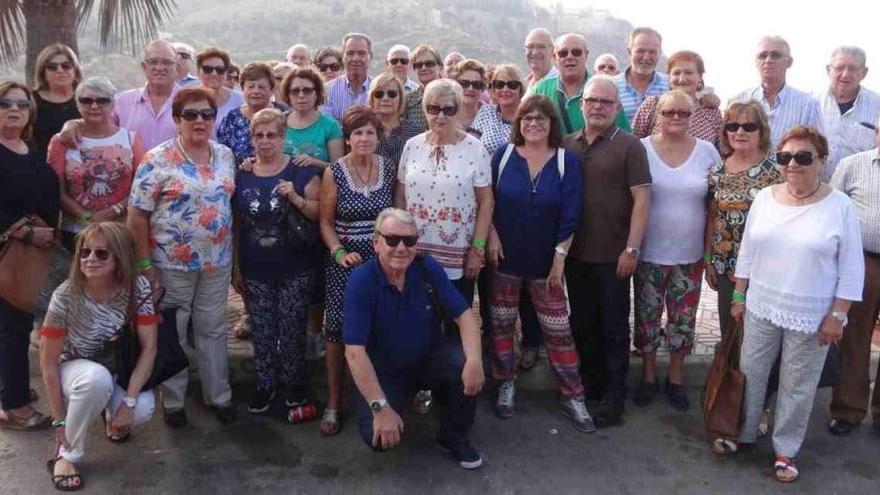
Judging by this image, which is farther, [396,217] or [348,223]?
[348,223]

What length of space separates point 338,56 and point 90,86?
2.73 m

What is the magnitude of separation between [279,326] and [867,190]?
3525 mm

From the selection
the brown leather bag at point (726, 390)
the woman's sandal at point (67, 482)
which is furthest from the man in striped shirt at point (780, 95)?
the woman's sandal at point (67, 482)

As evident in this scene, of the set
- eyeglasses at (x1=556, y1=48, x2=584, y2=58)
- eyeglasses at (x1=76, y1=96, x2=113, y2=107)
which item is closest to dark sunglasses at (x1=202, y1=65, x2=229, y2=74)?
eyeglasses at (x1=76, y1=96, x2=113, y2=107)

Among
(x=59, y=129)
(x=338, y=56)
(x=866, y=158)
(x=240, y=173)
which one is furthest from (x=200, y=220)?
(x=866, y=158)

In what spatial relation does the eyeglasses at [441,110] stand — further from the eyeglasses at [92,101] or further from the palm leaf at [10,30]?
the palm leaf at [10,30]

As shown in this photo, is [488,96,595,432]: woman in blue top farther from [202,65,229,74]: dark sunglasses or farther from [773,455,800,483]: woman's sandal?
[202,65,229,74]: dark sunglasses

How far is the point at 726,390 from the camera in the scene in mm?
4062

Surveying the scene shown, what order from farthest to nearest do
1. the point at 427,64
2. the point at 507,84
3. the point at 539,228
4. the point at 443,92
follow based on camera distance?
the point at 427,64, the point at 507,84, the point at 539,228, the point at 443,92

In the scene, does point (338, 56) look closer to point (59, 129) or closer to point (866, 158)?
point (59, 129)

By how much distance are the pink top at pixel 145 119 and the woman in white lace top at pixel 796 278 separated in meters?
3.67

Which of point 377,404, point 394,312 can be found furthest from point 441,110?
point 377,404

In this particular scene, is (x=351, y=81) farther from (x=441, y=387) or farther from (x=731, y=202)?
(x=731, y=202)

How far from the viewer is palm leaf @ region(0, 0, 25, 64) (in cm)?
638
